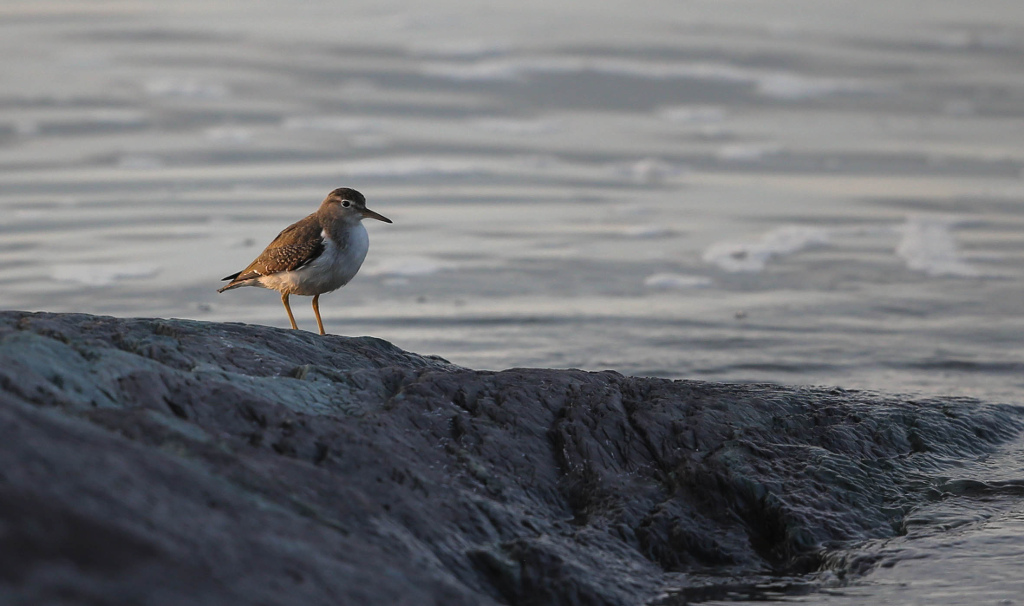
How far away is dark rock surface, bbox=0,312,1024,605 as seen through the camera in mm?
2461

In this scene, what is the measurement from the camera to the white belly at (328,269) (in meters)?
5.95

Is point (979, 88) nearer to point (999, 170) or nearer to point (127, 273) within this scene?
point (999, 170)

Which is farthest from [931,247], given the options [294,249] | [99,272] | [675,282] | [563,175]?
[99,272]

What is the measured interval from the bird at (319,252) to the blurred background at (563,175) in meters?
0.92

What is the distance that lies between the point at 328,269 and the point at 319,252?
107 millimetres

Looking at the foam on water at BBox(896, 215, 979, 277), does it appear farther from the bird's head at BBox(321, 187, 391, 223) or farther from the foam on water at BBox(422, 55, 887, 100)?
the foam on water at BBox(422, 55, 887, 100)

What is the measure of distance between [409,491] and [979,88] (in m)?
13.3

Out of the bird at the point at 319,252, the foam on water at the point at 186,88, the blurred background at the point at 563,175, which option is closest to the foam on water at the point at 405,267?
the blurred background at the point at 563,175

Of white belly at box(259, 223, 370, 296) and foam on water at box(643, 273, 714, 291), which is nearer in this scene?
white belly at box(259, 223, 370, 296)

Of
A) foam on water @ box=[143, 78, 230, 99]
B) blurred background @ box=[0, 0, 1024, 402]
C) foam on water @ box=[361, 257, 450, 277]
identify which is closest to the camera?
blurred background @ box=[0, 0, 1024, 402]

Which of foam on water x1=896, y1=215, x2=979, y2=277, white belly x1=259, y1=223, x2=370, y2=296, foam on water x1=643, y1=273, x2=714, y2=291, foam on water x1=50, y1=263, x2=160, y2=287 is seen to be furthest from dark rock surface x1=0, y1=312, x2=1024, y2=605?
foam on water x1=896, y1=215, x2=979, y2=277

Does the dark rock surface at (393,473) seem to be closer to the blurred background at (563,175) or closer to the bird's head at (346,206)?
the bird's head at (346,206)

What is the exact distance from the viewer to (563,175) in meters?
11.0

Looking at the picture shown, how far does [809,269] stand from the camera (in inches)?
336
